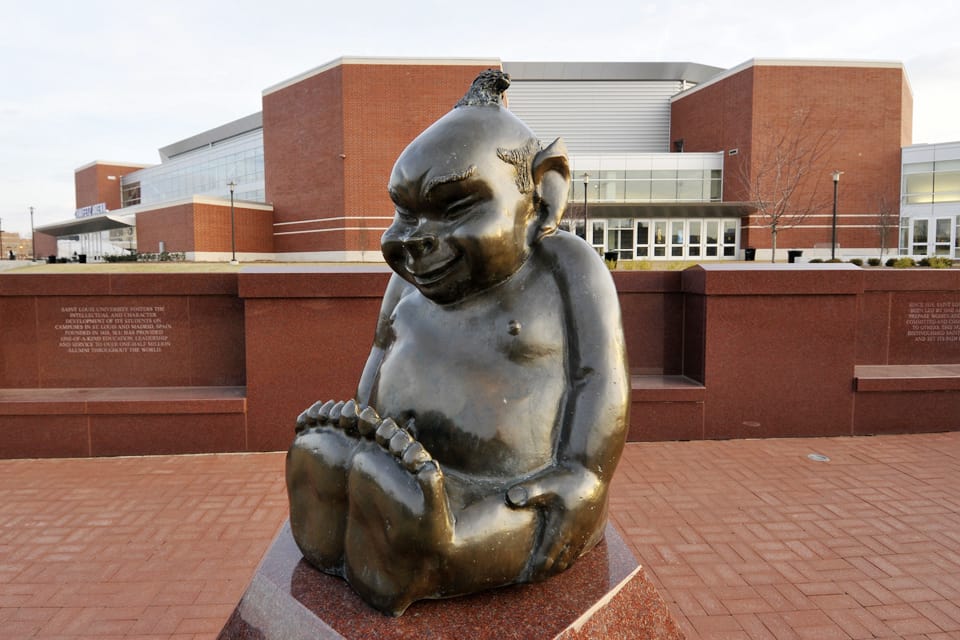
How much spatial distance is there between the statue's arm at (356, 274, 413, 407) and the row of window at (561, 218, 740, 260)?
36.8 m

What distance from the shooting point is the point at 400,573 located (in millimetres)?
1557

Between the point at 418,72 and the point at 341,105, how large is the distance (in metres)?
4.58

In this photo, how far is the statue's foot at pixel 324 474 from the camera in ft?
5.30

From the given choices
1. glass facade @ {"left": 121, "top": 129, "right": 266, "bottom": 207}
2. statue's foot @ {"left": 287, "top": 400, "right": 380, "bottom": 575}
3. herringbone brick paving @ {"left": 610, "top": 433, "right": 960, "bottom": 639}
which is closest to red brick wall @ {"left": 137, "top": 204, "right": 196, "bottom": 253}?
glass facade @ {"left": 121, "top": 129, "right": 266, "bottom": 207}

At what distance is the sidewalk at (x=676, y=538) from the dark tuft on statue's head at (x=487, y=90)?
8.52 ft

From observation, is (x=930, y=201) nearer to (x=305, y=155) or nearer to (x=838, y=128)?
(x=838, y=128)

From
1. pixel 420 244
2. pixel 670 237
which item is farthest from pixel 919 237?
pixel 420 244

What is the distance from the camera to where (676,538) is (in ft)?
13.3

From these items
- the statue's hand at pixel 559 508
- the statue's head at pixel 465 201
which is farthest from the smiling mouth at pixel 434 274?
the statue's hand at pixel 559 508

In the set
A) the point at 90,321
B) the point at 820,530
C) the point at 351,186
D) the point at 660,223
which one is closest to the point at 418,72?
the point at 351,186

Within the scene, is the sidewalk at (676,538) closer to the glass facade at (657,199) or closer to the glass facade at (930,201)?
the glass facade at (657,199)

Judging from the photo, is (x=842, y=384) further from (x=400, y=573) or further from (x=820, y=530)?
(x=400, y=573)

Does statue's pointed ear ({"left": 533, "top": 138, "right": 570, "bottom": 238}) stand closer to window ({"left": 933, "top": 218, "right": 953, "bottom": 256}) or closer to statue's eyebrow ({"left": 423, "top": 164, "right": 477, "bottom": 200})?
statue's eyebrow ({"left": 423, "top": 164, "right": 477, "bottom": 200})

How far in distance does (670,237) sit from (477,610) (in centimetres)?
3894
